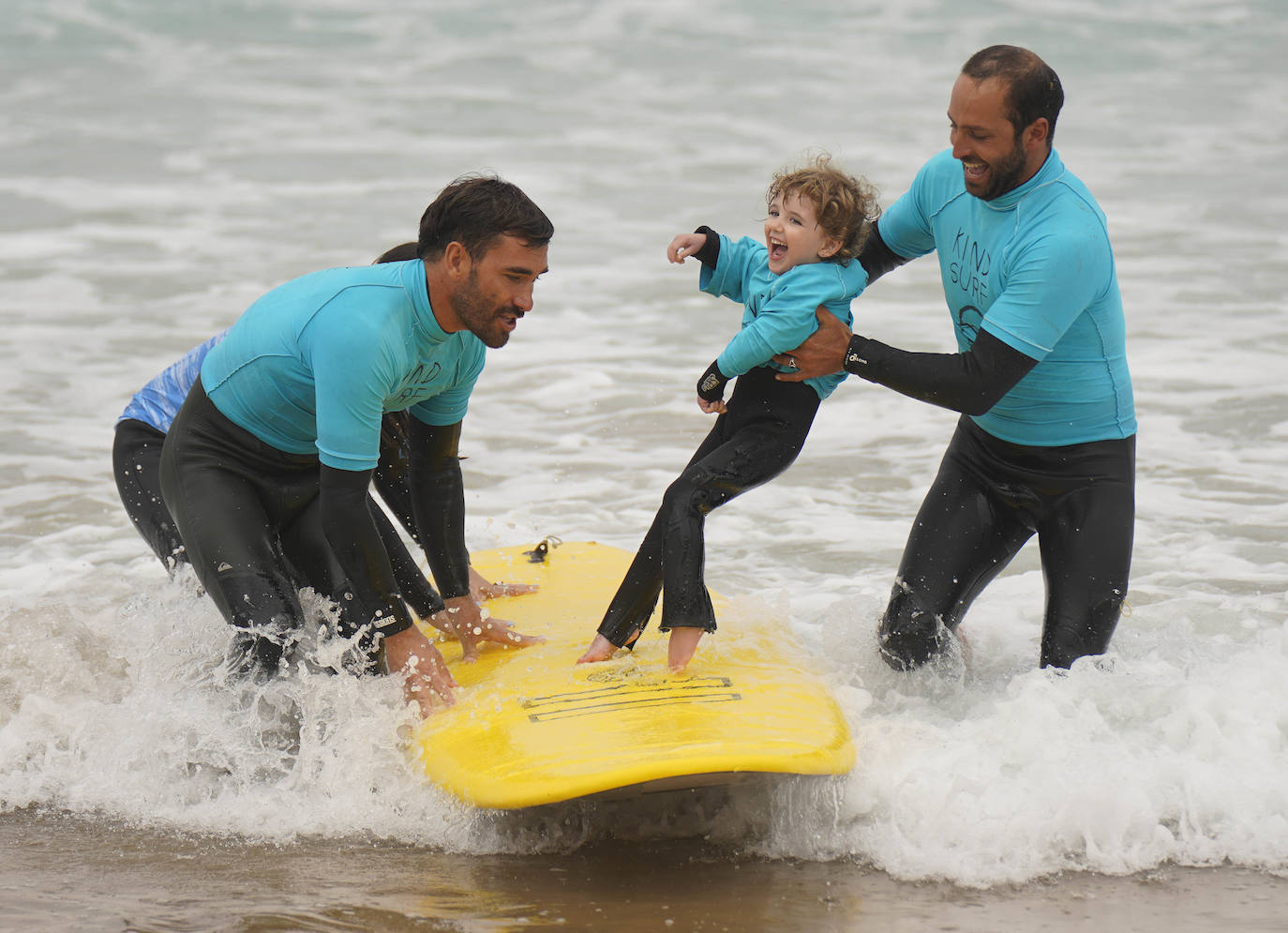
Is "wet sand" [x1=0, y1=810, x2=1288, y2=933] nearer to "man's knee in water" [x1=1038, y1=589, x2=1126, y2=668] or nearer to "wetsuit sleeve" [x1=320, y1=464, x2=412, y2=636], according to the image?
"wetsuit sleeve" [x1=320, y1=464, x2=412, y2=636]

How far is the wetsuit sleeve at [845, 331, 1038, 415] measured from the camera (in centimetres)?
332

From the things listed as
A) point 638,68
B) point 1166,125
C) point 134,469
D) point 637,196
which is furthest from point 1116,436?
point 638,68

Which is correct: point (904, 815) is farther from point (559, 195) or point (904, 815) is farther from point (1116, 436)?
point (559, 195)

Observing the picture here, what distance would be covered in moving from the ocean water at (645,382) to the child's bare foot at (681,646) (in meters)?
0.38

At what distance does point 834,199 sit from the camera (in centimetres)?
349

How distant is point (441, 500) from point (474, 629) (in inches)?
15.8

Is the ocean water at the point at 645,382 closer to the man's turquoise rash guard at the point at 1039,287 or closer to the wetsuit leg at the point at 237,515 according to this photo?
the wetsuit leg at the point at 237,515

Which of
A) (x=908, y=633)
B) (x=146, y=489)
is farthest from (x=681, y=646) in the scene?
(x=146, y=489)

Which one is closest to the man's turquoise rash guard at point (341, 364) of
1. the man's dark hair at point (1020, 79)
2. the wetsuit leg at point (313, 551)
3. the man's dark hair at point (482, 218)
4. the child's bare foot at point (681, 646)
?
the man's dark hair at point (482, 218)

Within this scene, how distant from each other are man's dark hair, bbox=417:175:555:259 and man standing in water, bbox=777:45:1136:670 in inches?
30.5

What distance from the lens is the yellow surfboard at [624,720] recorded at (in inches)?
114

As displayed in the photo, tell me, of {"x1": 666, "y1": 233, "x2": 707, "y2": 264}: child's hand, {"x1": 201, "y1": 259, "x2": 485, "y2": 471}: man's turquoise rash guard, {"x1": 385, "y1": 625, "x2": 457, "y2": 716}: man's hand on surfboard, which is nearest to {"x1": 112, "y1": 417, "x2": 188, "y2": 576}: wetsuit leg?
{"x1": 201, "y1": 259, "x2": 485, "y2": 471}: man's turquoise rash guard

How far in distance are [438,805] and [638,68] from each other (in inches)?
593

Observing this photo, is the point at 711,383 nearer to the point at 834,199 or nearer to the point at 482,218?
the point at 834,199
